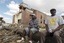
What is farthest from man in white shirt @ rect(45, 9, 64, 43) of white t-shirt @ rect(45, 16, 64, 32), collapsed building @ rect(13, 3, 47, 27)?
collapsed building @ rect(13, 3, 47, 27)

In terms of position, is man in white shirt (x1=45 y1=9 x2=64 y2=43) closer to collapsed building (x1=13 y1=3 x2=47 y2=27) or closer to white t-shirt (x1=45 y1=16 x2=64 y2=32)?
white t-shirt (x1=45 y1=16 x2=64 y2=32)

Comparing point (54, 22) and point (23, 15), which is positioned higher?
point (23, 15)

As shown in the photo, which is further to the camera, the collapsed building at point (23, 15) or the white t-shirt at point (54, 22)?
the collapsed building at point (23, 15)

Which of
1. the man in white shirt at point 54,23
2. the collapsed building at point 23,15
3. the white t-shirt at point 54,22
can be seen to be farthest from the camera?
the collapsed building at point 23,15

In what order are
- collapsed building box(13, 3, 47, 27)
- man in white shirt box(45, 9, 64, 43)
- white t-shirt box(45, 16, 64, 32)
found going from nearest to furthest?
1. man in white shirt box(45, 9, 64, 43)
2. white t-shirt box(45, 16, 64, 32)
3. collapsed building box(13, 3, 47, 27)

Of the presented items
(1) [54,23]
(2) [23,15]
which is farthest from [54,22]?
(2) [23,15]

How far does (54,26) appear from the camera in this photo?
4.92m

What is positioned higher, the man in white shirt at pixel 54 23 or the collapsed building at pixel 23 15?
the collapsed building at pixel 23 15

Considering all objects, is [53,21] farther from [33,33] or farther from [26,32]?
[26,32]

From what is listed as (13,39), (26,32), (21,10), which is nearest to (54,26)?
(26,32)

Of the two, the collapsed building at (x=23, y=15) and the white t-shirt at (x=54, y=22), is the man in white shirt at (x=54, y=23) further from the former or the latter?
the collapsed building at (x=23, y=15)

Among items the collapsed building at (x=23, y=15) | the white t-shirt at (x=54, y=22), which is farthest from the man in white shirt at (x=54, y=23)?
the collapsed building at (x=23, y=15)

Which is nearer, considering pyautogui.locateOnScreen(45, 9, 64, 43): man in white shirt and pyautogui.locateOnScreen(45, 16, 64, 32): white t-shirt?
pyautogui.locateOnScreen(45, 9, 64, 43): man in white shirt

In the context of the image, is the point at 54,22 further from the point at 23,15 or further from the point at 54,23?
the point at 23,15
